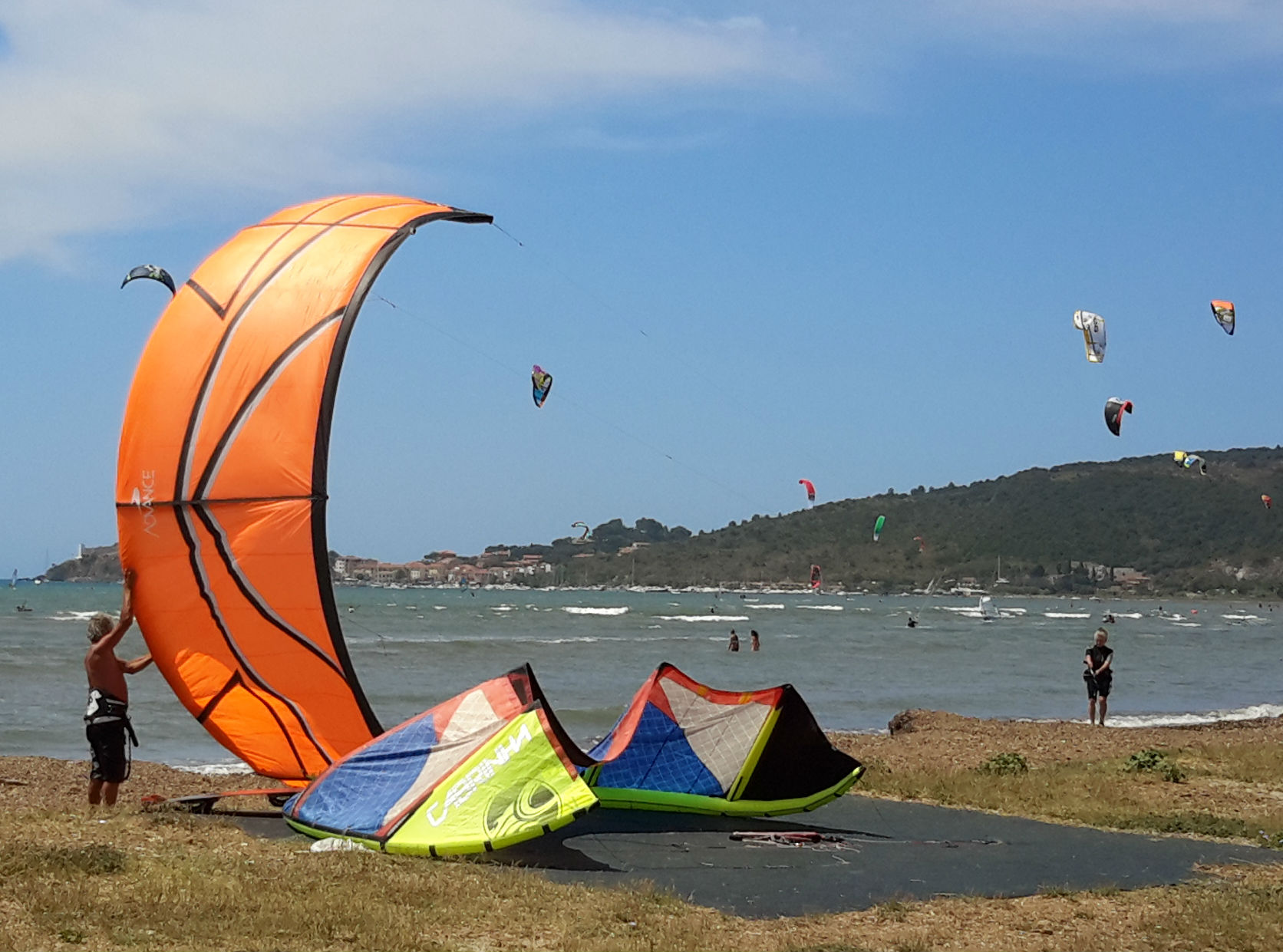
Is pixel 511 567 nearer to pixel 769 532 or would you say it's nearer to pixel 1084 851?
pixel 769 532

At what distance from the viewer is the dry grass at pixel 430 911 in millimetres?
5879

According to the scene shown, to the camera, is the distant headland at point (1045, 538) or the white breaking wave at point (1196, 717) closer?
the white breaking wave at point (1196, 717)

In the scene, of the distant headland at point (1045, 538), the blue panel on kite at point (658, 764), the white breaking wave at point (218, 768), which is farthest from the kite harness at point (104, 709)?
the distant headland at point (1045, 538)

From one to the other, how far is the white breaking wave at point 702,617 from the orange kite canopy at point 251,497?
66746 mm

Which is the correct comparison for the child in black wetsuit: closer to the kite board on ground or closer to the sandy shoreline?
the sandy shoreline

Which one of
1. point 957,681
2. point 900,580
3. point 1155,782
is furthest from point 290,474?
point 900,580

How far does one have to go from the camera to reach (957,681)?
31750mm

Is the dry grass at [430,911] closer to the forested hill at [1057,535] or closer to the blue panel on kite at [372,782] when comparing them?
the blue panel on kite at [372,782]

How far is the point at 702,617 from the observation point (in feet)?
269

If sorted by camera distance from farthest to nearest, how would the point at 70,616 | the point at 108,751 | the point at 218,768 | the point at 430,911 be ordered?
the point at 70,616
the point at 218,768
the point at 108,751
the point at 430,911

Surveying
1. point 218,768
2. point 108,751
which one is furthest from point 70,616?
point 108,751

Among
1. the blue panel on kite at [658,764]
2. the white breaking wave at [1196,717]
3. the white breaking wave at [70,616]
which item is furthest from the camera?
the white breaking wave at [70,616]

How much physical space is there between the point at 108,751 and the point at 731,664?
31052mm

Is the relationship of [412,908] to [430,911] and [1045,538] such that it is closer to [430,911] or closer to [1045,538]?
[430,911]
